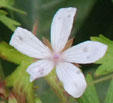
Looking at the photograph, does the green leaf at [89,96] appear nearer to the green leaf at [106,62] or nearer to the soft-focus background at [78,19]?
the green leaf at [106,62]

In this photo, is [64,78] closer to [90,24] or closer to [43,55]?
[43,55]

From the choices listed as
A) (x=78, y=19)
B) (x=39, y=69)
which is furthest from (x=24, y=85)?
(x=78, y=19)

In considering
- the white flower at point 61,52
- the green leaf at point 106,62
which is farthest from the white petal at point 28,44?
the green leaf at point 106,62

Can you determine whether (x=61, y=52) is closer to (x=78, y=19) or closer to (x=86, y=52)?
(x=86, y=52)

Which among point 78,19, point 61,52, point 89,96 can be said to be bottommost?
point 78,19

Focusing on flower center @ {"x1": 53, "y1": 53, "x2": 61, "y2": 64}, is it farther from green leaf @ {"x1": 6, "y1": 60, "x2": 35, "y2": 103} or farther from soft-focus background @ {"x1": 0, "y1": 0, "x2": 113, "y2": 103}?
soft-focus background @ {"x1": 0, "y1": 0, "x2": 113, "y2": 103}

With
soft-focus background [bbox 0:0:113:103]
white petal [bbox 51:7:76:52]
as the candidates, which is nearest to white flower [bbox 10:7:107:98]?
white petal [bbox 51:7:76:52]
